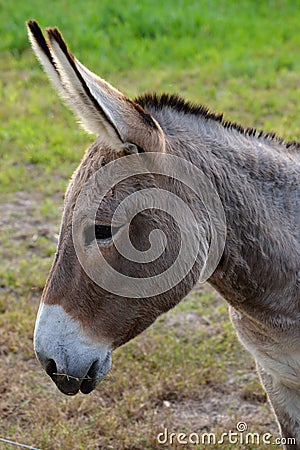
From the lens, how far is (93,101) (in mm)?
2012

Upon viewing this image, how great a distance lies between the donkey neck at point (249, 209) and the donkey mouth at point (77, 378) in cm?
51

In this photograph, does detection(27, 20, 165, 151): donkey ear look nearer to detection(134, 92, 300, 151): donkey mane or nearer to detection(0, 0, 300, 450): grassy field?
detection(134, 92, 300, 151): donkey mane

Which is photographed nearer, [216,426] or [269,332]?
[269,332]

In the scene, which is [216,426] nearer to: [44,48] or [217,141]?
[217,141]

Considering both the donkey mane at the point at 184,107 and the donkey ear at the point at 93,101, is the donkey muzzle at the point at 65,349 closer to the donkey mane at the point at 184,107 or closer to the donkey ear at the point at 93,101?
the donkey ear at the point at 93,101

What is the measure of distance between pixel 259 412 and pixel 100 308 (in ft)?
5.94

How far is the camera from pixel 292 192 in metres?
2.54

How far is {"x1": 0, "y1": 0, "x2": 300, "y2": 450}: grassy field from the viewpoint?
3.73 m

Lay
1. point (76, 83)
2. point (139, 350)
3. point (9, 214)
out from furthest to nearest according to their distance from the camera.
Result: 1. point (9, 214)
2. point (139, 350)
3. point (76, 83)

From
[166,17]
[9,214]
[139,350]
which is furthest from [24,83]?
[139,350]
